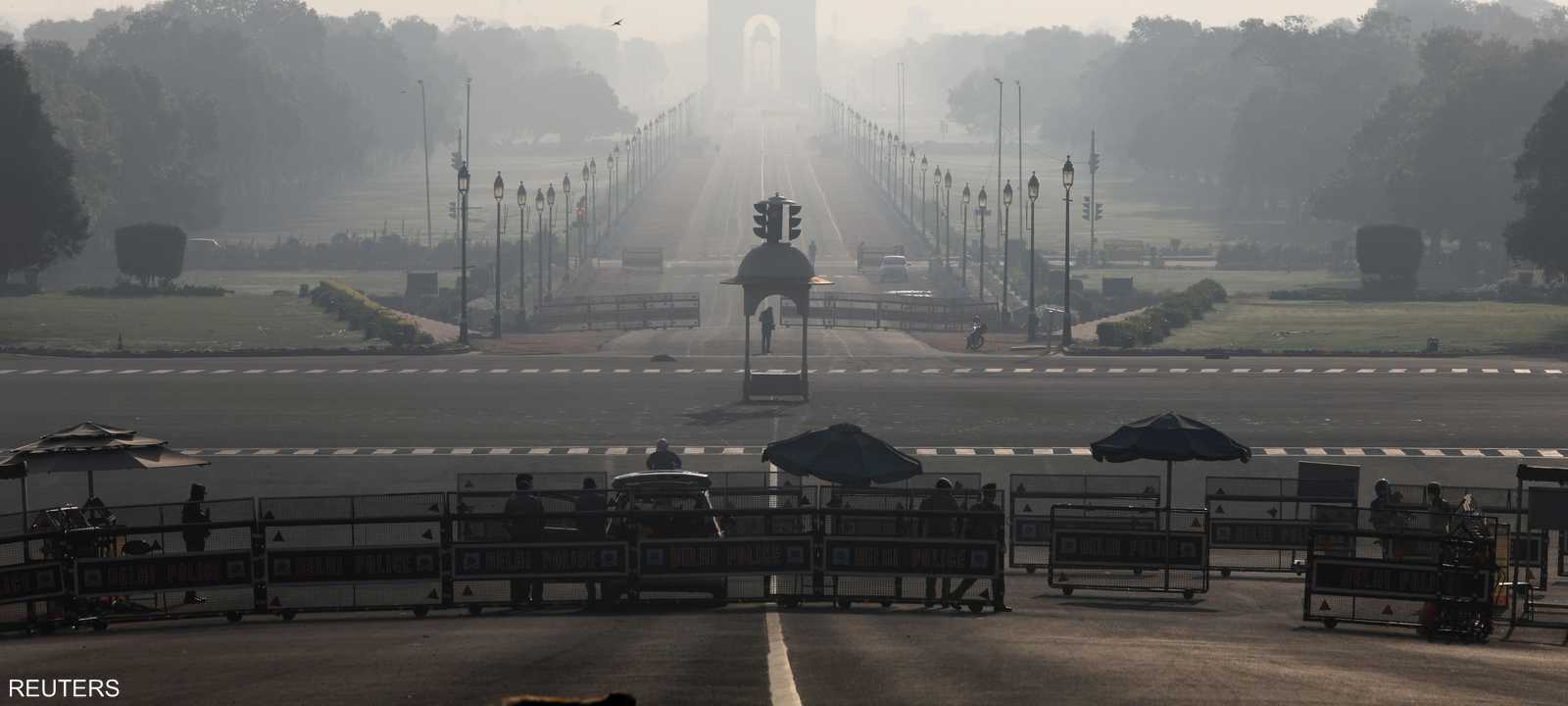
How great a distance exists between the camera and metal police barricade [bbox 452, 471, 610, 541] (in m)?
21.3

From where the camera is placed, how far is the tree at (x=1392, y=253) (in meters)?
79.6

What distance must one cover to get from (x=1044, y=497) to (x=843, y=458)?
2937 mm

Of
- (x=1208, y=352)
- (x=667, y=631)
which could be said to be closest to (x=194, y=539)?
(x=667, y=631)

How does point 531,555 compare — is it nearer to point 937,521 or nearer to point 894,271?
point 937,521

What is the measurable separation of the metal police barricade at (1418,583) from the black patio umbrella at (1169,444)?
9.69ft

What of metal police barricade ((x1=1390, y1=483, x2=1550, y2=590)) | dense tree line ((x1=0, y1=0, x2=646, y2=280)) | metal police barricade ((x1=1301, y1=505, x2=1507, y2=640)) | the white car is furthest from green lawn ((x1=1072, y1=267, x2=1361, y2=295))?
metal police barricade ((x1=1301, y1=505, x2=1507, y2=640))

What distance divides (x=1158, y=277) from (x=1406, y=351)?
4586 cm

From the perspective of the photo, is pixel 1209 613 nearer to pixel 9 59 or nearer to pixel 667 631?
pixel 667 631

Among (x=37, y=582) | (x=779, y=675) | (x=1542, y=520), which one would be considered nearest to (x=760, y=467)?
(x=1542, y=520)

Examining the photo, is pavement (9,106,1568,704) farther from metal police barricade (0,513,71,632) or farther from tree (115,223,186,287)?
tree (115,223,186,287)

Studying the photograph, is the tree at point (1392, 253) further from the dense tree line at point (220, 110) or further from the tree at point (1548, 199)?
the dense tree line at point (220, 110)

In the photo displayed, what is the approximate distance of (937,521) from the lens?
847 inches

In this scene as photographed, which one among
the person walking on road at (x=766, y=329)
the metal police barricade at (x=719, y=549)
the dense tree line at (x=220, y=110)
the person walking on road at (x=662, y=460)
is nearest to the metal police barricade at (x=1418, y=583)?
the metal police barricade at (x=719, y=549)

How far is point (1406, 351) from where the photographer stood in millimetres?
54719
